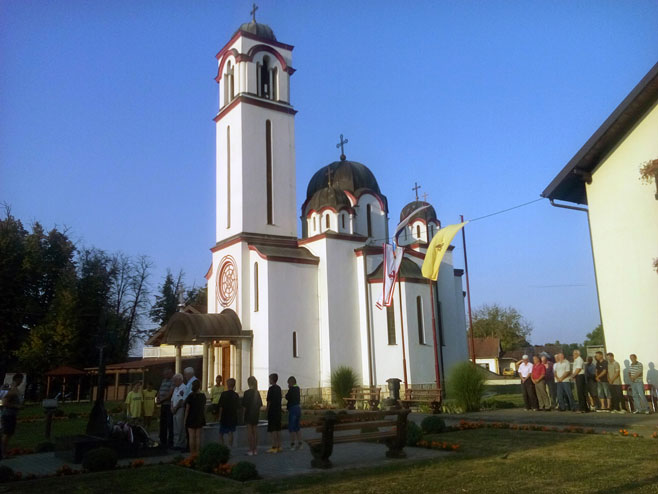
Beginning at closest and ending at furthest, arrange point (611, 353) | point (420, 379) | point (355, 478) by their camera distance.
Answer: point (355, 478) < point (611, 353) < point (420, 379)

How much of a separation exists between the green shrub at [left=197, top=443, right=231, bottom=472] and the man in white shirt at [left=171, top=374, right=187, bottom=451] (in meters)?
2.74

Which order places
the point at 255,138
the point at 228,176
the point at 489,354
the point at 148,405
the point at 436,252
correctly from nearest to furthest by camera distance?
the point at 148,405 → the point at 436,252 → the point at 255,138 → the point at 228,176 → the point at 489,354

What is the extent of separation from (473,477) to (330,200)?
2236 cm

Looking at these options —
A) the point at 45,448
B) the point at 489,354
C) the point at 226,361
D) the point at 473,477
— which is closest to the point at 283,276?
the point at 226,361

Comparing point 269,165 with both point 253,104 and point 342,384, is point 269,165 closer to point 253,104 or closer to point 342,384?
point 253,104

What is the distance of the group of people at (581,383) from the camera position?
50.6 ft

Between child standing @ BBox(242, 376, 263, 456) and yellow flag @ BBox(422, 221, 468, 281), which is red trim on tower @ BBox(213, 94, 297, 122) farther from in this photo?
child standing @ BBox(242, 376, 263, 456)

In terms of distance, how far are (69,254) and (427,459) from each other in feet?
136

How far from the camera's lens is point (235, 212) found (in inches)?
1111

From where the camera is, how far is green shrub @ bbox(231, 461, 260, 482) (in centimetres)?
877

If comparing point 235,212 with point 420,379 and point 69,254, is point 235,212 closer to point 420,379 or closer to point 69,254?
point 420,379

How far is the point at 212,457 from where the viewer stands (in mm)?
9594

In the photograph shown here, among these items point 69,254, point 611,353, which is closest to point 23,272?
point 69,254

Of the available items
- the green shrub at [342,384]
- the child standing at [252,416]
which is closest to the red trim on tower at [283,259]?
the green shrub at [342,384]
